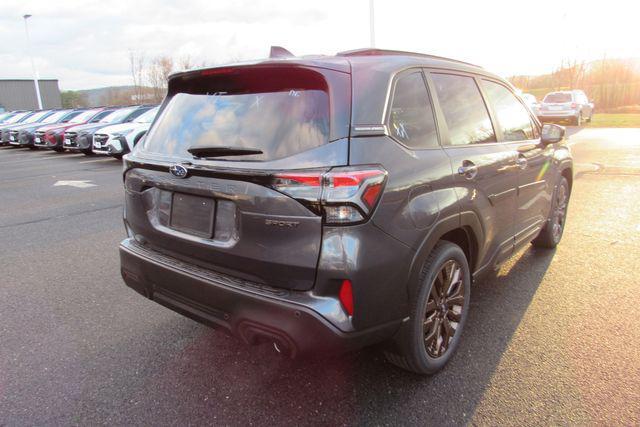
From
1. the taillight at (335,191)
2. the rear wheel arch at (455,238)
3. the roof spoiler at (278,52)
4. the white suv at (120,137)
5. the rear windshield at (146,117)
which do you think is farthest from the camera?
the rear windshield at (146,117)

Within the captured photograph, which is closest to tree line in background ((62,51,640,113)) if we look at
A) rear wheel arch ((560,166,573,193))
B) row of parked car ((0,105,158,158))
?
row of parked car ((0,105,158,158))

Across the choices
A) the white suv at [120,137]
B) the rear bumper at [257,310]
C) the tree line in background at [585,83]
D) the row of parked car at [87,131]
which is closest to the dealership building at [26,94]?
the tree line in background at [585,83]

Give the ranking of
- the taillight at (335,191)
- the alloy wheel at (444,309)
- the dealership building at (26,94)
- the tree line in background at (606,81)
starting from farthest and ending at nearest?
the dealership building at (26,94) → the tree line in background at (606,81) → the alloy wheel at (444,309) → the taillight at (335,191)

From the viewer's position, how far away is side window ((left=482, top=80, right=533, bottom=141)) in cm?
348

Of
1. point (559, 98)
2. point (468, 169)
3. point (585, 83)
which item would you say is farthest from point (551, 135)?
point (585, 83)

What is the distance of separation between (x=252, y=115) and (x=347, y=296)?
104cm

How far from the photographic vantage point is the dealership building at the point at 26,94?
198 feet

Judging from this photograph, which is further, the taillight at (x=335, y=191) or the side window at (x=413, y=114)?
the side window at (x=413, y=114)

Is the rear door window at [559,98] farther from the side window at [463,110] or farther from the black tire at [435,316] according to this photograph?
the black tire at [435,316]

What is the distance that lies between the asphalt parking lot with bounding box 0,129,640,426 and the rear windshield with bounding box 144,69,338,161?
1.31 m

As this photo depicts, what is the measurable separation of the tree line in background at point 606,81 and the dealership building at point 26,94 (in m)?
61.0

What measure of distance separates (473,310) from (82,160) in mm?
14540

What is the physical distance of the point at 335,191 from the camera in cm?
203

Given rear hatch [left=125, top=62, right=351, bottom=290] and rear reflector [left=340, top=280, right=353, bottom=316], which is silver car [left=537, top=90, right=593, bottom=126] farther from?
rear reflector [left=340, top=280, right=353, bottom=316]
